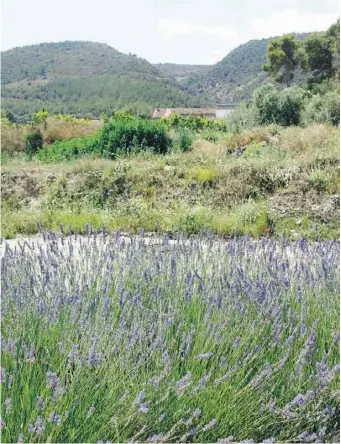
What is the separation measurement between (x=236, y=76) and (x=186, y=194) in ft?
205

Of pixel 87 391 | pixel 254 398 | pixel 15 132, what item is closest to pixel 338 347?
pixel 254 398

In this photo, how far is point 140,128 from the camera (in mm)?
12930

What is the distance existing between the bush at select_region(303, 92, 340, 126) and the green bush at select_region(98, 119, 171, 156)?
223 inches

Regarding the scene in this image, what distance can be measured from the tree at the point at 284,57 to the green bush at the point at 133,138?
128 ft

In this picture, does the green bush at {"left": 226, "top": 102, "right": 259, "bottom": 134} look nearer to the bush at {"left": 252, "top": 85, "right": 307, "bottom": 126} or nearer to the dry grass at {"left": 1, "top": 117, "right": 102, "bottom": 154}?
the bush at {"left": 252, "top": 85, "right": 307, "bottom": 126}

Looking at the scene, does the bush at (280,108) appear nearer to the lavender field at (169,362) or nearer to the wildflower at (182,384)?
the lavender field at (169,362)

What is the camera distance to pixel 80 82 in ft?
183

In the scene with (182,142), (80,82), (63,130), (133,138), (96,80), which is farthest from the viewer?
(80,82)

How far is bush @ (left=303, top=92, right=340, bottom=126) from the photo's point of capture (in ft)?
54.9

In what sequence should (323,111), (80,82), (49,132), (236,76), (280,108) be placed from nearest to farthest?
(323,111)
(49,132)
(280,108)
(80,82)
(236,76)

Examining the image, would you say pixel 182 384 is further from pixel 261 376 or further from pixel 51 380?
pixel 51 380

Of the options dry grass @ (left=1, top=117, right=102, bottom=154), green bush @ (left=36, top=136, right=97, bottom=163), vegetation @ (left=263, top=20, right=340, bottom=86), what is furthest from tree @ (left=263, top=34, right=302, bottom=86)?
green bush @ (left=36, top=136, right=97, bottom=163)

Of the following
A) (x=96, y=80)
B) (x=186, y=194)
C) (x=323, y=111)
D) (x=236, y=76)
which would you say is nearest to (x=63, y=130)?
(x=323, y=111)

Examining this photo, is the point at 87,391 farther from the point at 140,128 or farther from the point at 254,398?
the point at 140,128
